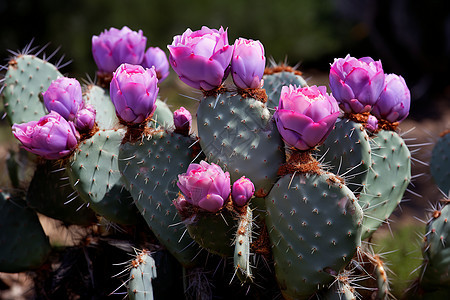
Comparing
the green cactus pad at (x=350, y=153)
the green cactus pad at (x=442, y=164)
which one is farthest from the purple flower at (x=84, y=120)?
the green cactus pad at (x=442, y=164)

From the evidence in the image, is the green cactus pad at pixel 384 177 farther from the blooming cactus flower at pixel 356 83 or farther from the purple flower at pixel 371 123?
the blooming cactus flower at pixel 356 83

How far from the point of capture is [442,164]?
192 centimetres

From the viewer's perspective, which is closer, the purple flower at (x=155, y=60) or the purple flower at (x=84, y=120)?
the purple flower at (x=84, y=120)

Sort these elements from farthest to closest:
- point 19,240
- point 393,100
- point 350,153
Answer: point 19,240, point 393,100, point 350,153

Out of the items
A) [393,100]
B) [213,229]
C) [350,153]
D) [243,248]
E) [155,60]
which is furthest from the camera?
[155,60]

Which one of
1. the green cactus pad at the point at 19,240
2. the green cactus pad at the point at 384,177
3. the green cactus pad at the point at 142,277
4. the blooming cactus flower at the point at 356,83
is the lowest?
the green cactus pad at the point at 19,240

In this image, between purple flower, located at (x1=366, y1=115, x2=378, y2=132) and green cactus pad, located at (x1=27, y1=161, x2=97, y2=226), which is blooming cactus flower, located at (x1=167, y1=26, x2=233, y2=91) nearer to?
purple flower, located at (x1=366, y1=115, x2=378, y2=132)

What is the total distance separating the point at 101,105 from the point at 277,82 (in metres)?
0.61

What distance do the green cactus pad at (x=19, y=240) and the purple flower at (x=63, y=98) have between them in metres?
0.49

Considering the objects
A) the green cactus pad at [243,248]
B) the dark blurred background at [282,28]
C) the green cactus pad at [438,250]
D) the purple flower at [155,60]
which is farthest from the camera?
the dark blurred background at [282,28]

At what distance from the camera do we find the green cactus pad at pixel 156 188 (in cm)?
139

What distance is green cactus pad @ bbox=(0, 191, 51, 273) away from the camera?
5.66ft

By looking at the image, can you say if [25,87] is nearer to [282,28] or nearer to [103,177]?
[103,177]

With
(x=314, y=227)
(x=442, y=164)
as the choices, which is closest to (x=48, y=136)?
(x=314, y=227)
